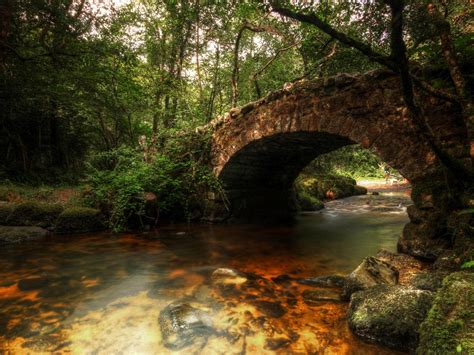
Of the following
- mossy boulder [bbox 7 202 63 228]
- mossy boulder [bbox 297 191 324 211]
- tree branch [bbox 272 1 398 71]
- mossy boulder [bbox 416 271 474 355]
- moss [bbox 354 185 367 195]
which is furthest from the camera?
moss [bbox 354 185 367 195]

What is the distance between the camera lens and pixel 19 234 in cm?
568

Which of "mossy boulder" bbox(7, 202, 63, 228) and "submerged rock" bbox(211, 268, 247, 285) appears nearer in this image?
"submerged rock" bbox(211, 268, 247, 285)

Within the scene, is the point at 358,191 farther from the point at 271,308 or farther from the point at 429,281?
the point at 271,308

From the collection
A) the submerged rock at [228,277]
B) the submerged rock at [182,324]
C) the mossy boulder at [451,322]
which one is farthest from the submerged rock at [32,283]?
the mossy boulder at [451,322]

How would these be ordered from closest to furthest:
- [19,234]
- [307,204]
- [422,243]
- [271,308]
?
[271,308]
[422,243]
[19,234]
[307,204]

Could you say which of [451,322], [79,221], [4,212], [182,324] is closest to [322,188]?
[79,221]

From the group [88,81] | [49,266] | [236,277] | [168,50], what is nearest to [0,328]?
[49,266]

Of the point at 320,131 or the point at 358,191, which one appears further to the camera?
the point at 358,191

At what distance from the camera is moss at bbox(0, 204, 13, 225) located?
5930 mm

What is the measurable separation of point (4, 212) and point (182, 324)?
5723 mm

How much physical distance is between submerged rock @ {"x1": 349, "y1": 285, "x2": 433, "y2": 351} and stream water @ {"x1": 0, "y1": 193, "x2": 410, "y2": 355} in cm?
9

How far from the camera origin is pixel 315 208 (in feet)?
34.2

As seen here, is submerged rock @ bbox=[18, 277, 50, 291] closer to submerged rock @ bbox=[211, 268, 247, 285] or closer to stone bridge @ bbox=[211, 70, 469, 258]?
submerged rock @ bbox=[211, 268, 247, 285]

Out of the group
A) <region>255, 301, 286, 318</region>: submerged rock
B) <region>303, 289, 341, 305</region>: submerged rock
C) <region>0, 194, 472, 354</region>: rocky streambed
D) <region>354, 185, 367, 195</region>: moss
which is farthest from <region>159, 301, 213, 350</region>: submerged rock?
<region>354, 185, 367, 195</region>: moss
